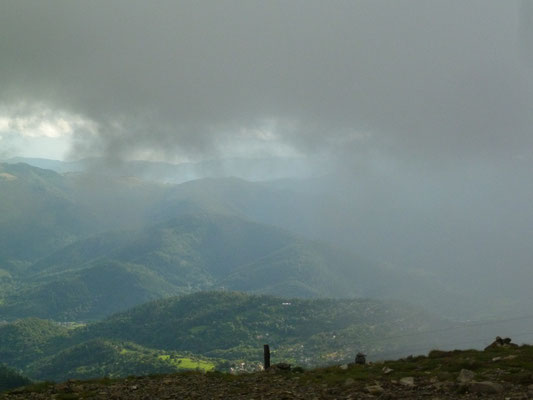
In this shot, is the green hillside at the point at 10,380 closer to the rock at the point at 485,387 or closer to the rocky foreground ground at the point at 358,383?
the rocky foreground ground at the point at 358,383

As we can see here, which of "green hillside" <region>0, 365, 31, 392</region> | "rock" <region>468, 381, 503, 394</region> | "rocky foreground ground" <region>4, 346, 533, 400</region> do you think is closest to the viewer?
"rock" <region>468, 381, 503, 394</region>

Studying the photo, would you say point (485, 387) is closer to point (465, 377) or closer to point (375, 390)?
point (465, 377)

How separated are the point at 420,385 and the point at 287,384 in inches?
324

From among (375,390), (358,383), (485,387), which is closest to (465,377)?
(485,387)

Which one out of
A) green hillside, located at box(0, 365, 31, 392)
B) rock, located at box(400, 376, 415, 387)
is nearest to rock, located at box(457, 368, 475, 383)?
rock, located at box(400, 376, 415, 387)

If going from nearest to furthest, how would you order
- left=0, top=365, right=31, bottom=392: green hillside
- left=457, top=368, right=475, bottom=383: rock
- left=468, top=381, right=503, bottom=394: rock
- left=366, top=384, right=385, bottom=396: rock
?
1. left=468, top=381, right=503, bottom=394: rock
2. left=457, top=368, right=475, bottom=383: rock
3. left=366, top=384, right=385, bottom=396: rock
4. left=0, top=365, right=31, bottom=392: green hillside

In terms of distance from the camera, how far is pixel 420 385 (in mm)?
21516

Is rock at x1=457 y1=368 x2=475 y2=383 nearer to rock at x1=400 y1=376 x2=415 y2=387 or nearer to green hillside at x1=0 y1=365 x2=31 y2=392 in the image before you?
rock at x1=400 y1=376 x2=415 y2=387

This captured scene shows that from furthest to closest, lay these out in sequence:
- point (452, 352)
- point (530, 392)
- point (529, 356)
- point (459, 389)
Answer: point (452, 352) → point (529, 356) → point (459, 389) → point (530, 392)

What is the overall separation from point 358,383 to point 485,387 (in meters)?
7.13

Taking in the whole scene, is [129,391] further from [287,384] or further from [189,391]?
[287,384]

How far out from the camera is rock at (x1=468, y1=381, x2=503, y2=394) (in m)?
18.5

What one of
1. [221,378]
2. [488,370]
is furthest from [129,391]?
[488,370]

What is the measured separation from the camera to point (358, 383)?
24094 millimetres
